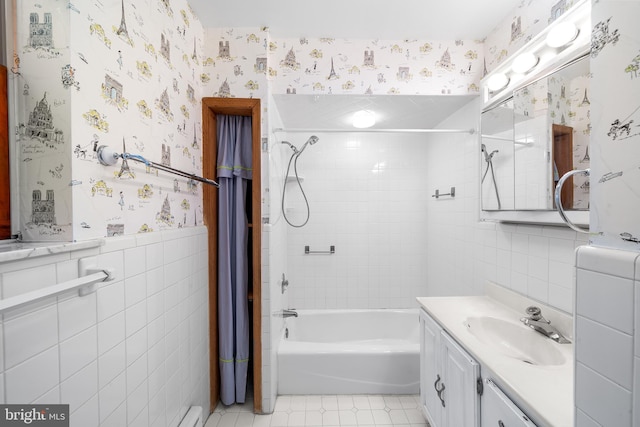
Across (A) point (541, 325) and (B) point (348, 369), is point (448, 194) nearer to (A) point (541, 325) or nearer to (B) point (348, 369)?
(A) point (541, 325)

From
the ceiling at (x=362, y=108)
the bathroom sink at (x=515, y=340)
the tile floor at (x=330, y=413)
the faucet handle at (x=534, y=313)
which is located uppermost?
the ceiling at (x=362, y=108)

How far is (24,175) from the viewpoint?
74cm

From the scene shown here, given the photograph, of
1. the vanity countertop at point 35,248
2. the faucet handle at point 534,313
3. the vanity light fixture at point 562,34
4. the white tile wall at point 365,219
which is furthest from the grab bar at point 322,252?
the vanity light fixture at point 562,34

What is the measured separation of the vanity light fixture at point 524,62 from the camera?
1.26m

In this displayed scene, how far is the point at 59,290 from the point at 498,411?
4.65 feet

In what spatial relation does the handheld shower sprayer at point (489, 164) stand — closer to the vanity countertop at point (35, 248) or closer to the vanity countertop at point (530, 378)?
the vanity countertop at point (530, 378)

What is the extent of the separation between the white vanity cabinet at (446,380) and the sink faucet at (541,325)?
40cm

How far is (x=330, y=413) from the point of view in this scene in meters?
1.70

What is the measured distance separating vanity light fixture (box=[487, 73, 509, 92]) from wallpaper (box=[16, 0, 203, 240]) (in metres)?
1.85

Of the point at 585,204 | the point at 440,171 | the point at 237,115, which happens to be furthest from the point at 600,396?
the point at 440,171

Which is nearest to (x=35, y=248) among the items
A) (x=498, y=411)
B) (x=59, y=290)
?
(x=59, y=290)

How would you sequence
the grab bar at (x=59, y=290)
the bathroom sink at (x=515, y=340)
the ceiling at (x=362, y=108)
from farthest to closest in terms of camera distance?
the ceiling at (x=362, y=108)
the bathroom sink at (x=515, y=340)
the grab bar at (x=59, y=290)

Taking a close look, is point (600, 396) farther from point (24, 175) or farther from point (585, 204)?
point (24, 175)

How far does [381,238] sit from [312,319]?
3.65 feet
